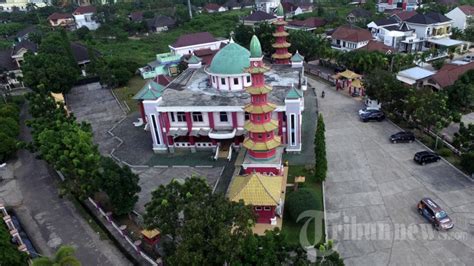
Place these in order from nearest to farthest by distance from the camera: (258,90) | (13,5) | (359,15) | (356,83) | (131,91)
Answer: (258,90), (356,83), (131,91), (359,15), (13,5)

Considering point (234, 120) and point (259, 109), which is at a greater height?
point (259, 109)

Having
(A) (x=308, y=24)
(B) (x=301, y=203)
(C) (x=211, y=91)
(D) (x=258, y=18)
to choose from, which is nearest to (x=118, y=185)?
(B) (x=301, y=203)

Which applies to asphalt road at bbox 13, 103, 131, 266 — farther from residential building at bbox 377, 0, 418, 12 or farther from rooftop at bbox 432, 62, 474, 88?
residential building at bbox 377, 0, 418, 12

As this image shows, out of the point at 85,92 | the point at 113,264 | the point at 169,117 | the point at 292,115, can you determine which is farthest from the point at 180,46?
the point at 113,264

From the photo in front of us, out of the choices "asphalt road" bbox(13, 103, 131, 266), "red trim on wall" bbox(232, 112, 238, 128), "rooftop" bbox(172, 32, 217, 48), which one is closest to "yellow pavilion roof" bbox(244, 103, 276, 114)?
"red trim on wall" bbox(232, 112, 238, 128)

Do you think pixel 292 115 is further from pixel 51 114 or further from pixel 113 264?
pixel 51 114

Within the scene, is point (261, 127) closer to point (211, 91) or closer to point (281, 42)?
point (211, 91)

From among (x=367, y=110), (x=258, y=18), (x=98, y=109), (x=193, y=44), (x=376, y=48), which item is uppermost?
(x=258, y=18)
